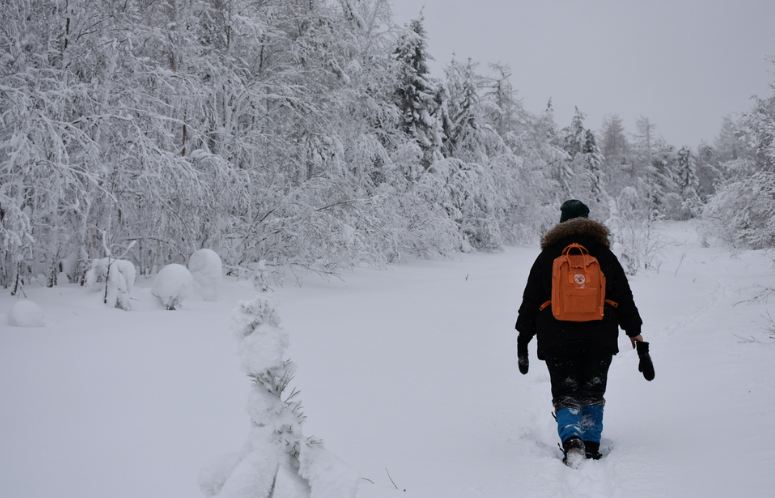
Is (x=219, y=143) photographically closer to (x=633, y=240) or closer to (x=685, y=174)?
(x=633, y=240)

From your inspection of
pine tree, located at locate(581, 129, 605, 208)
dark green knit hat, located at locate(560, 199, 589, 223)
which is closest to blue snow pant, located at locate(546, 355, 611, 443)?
dark green knit hat, located at locate(560, 199, 589, 223)

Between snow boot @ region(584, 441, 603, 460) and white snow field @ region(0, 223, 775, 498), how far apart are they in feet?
0.30

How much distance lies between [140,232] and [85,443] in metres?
7.50

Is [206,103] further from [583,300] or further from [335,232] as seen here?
Result: [583,300]

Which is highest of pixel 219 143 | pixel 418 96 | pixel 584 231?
pixel 418 96

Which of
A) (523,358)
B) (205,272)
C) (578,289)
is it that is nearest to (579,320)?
(578,289)

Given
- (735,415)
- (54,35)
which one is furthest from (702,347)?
(54,35)

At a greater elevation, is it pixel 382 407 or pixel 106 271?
pixel 382 407

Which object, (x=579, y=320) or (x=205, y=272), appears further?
(x=205, y=272)

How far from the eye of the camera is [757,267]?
19.4m

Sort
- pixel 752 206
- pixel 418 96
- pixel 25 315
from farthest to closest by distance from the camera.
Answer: pixel 418 96, pixel 752 206, pixel 25 315

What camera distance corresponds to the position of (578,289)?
128 inches

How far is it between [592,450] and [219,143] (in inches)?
411

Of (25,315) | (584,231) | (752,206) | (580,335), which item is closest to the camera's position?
(580,335)
